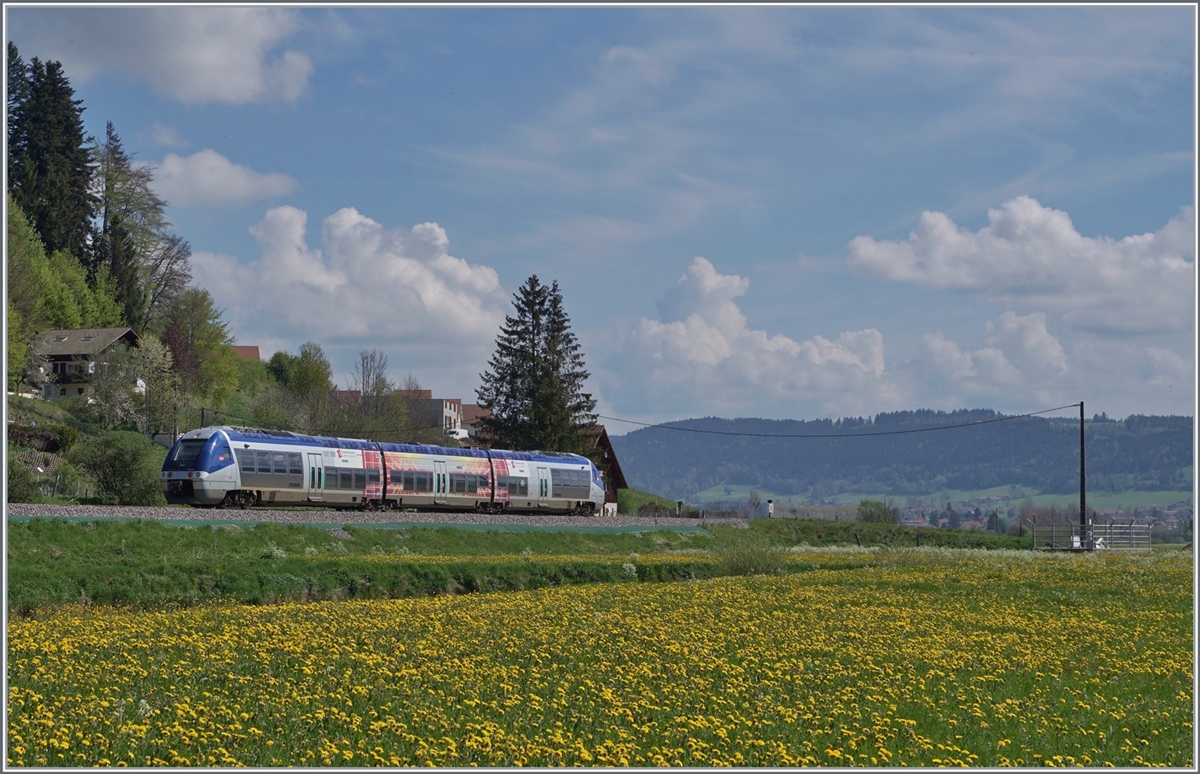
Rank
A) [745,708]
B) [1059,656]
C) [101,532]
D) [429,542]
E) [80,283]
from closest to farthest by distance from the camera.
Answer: [745,708], [1059,656], [101,532], [429,542], [80,283]

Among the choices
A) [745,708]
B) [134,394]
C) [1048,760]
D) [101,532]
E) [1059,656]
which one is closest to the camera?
[1048,760]

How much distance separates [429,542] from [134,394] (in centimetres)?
4360

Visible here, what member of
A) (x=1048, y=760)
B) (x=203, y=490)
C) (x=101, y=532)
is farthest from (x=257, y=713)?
(x=203, y=490)

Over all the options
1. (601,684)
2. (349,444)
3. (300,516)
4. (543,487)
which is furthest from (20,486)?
(601,684)

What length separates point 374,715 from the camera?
11.4 m

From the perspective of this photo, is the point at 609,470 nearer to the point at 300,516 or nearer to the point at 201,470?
the point at 201,470

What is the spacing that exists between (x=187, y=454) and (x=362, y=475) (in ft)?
26.2

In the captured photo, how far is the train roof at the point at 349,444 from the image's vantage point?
1683 inches

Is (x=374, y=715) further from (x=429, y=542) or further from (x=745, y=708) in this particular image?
(x=429, y=542)

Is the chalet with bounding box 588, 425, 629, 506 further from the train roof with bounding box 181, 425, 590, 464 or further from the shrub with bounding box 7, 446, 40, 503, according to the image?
the shrub with bounding box 7, 446, 40, 503

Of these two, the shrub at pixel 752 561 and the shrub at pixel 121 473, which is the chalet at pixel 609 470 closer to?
the shrub at pixel 121 473

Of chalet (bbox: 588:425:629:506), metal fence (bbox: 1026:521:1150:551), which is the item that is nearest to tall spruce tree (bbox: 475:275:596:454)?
chalet (bbox: 588:425:629:506)

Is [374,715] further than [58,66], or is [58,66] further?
[58,66]

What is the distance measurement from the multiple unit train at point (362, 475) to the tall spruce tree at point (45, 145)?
159 feet
